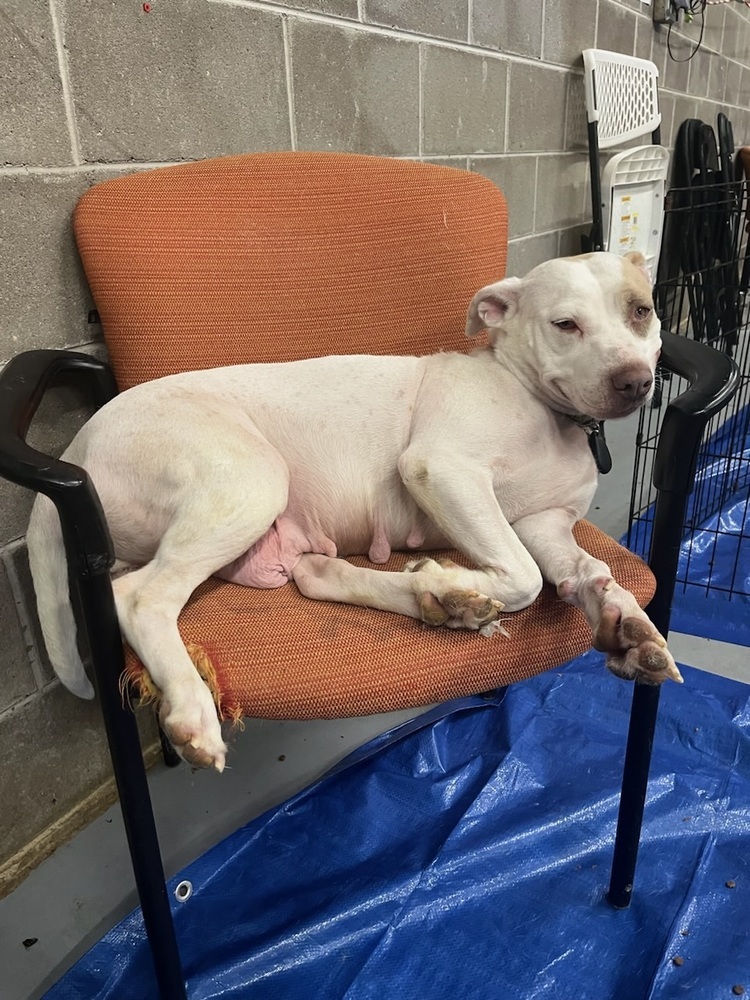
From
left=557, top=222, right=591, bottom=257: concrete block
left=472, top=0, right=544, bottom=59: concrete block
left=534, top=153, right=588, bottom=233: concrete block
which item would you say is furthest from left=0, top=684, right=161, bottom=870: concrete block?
left=557, top=222, right=591, bottom=257: concrete block

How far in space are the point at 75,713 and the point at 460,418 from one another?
0.99 metres

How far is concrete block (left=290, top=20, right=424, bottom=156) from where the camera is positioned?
1.74m

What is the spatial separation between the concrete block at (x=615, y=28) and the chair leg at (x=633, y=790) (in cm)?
291

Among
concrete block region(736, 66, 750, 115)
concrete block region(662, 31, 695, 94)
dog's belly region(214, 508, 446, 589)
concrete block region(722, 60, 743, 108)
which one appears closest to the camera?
dog's belly region(214, 508, 446, 589)

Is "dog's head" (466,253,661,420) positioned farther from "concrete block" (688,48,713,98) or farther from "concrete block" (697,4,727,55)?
"concrete block" (697,4,727,55)

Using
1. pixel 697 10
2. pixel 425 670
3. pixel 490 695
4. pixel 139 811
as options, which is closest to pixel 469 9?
pixel 490 695

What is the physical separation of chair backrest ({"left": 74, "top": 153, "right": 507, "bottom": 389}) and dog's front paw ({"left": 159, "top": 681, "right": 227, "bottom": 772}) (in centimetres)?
65

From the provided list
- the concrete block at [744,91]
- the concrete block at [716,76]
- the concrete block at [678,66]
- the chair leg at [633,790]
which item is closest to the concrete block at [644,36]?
the concrete block at [678,66]

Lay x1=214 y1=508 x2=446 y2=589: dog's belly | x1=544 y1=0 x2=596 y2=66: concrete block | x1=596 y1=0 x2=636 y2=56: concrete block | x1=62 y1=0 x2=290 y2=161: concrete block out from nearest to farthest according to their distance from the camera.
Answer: x1=214 y1=508 x2=446 y2=589: dog's belly < x1=62 y1=0 x2=290 y2=161: concrete block < x1=544 y1=0 x2=596 y2=66: concrete block < x1=596 y1=0 x2=636 y2=56: concrete block

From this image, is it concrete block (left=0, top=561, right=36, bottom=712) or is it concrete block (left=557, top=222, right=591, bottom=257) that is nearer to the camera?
concrete block (left=0, top=561, right=36, bottom=712)

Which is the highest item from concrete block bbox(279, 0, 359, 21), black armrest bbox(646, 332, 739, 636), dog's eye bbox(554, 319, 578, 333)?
concrete block bbox(279, 0, 359, 21)

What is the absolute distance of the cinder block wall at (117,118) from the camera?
1.27 meters

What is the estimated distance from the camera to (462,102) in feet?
7.54

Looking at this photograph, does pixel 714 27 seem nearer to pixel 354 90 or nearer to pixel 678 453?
pixel 354 90
